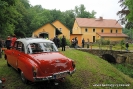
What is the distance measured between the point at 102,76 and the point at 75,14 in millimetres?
80634

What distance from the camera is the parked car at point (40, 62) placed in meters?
6.33

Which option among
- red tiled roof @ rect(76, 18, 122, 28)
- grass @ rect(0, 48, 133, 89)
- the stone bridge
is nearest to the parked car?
grass @ rect(0, 48, 133, 89)

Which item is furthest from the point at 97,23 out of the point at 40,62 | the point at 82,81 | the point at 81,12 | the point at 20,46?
the point at 40,62

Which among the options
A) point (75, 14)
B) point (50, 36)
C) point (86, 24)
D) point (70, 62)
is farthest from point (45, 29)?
point (75, 14)

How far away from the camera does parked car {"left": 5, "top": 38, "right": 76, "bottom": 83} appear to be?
6.33 meters

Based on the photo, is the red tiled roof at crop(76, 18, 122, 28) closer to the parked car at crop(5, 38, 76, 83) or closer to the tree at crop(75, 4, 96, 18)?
the tree at crop(75, 4, 96, 18)

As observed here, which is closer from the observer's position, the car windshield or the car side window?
the car windshield

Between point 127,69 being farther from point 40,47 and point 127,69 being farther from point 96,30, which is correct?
point 96,30

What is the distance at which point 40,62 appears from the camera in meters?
6.39

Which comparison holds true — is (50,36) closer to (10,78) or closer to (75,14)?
(10,78)

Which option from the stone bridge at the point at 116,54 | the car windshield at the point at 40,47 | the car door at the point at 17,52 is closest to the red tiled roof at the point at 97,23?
the stone bridge at the point at 116,54

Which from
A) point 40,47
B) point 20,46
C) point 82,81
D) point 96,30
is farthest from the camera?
point 96,30

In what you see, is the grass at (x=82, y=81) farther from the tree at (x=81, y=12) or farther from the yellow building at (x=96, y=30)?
the tree at (x=81, y=12)

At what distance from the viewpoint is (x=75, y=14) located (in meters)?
88.1
